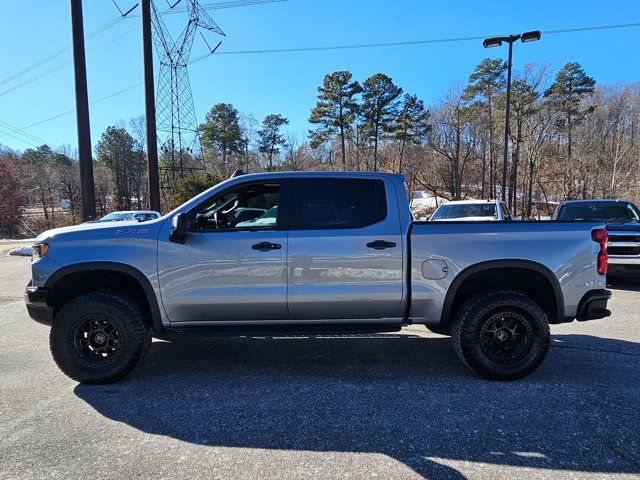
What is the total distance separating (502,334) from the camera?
13.9 feet

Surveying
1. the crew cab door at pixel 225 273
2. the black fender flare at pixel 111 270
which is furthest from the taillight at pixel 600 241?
the black fender flare at pixel 111 270

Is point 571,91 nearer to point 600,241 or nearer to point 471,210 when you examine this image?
point 471,210

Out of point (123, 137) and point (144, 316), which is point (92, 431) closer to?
point (144, 316)

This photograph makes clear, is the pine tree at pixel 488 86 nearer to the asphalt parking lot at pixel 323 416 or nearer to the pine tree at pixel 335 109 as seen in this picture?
the pine tree at pixel 335 109

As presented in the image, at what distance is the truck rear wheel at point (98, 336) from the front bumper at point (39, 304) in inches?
5.8

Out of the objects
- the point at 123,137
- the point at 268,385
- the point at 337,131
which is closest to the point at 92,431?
the point at 268,385

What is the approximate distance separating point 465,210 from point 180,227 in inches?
402

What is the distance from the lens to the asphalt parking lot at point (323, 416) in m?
2.88

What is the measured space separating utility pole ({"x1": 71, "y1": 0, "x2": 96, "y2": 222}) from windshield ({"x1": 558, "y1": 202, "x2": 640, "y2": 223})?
14287 mm

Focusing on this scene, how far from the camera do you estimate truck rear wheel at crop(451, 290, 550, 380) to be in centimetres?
417

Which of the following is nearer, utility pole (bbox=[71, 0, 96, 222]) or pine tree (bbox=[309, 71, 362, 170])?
utility pole (bbox=[71, 0, 96, 222])

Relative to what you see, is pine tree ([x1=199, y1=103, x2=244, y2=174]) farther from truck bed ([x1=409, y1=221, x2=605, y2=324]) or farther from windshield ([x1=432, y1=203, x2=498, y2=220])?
truck bed ([x1=409, y1=221, x2=605, y2=324])

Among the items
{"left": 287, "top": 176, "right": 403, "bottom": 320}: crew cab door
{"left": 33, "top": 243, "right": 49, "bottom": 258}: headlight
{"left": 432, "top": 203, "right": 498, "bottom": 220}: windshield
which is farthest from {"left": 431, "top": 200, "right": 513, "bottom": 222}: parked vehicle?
{"left": 33, "top": 243, "right": 49, "bottom": 258}: headlight

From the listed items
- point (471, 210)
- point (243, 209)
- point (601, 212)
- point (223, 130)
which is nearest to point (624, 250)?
point (601, 212)
